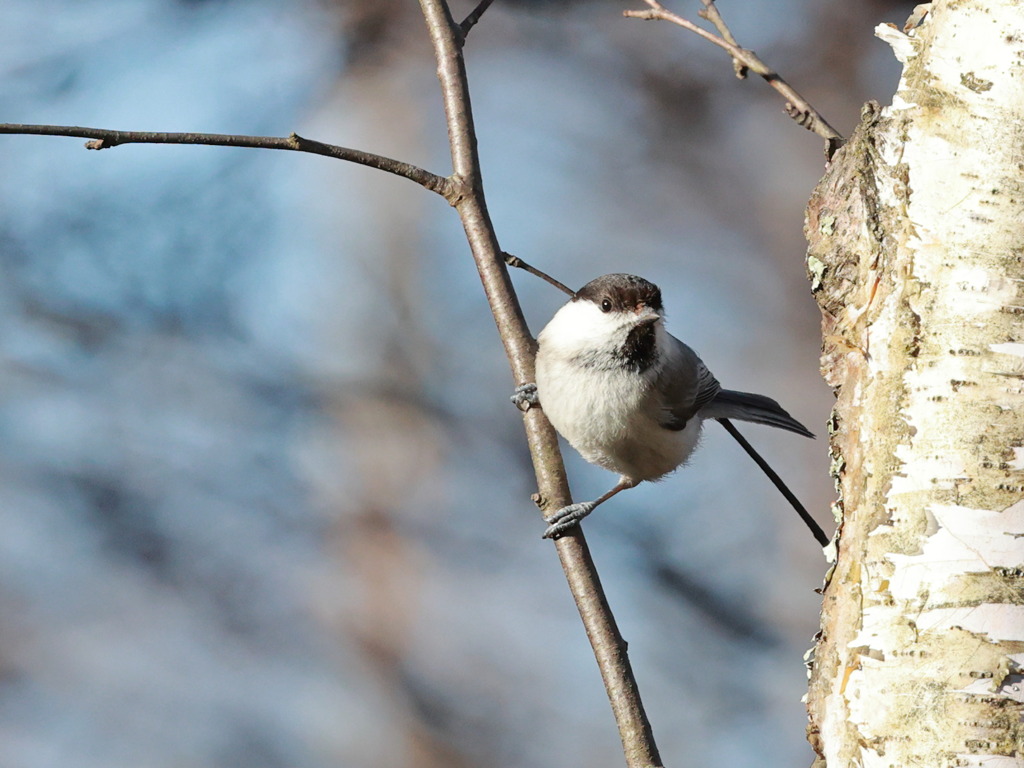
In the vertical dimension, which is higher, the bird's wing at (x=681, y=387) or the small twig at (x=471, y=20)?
the small twig at (x=471, y=20)

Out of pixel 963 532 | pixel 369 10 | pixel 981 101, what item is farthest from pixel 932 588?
pixel 369 10

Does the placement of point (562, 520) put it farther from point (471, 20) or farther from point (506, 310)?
point (471, 20)

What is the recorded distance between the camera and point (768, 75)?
1.36 meters

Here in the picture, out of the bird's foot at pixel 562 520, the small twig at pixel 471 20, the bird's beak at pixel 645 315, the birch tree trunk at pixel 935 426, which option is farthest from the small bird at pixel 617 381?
the birch tree trunk at pixel 935 426

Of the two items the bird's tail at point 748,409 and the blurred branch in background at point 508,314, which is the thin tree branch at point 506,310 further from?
the bird's tail at point 748,409

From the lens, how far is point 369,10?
402 centimetres

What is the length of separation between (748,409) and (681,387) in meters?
0.33

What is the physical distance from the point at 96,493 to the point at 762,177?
104 inches

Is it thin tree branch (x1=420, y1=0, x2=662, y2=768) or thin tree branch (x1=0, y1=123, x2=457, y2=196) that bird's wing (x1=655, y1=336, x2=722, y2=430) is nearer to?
thin tree branch (x1=420, y1=0, x2=662, y2=768)

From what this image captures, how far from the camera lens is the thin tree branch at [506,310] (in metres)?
1.43

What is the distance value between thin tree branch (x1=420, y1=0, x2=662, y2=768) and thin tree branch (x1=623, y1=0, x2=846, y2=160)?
0.33 meters

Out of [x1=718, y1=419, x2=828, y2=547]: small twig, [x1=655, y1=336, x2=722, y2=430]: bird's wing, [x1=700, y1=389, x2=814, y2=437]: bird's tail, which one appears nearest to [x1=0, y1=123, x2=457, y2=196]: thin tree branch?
[x1=718, y1=419, x2=828, y2=547]: small twig

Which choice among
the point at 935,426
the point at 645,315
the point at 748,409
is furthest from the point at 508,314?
the point at 748,409

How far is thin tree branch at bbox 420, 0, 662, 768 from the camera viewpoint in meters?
1.43
